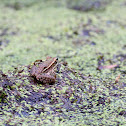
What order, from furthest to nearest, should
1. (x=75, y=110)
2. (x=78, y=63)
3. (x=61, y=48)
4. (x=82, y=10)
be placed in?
(x=82, y=10), (x=61, y=48), (x=78, y=63), (x=75, y=110)

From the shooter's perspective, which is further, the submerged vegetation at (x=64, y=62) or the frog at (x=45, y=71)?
the frog at (x=45, y=71)

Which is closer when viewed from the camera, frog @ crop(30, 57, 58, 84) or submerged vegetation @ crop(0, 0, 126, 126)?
submerged vegetation @ crop(0, 0, 126, 126)

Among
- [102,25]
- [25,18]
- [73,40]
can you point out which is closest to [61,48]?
[73,40]

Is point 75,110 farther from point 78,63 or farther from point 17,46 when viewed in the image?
point 17,46
